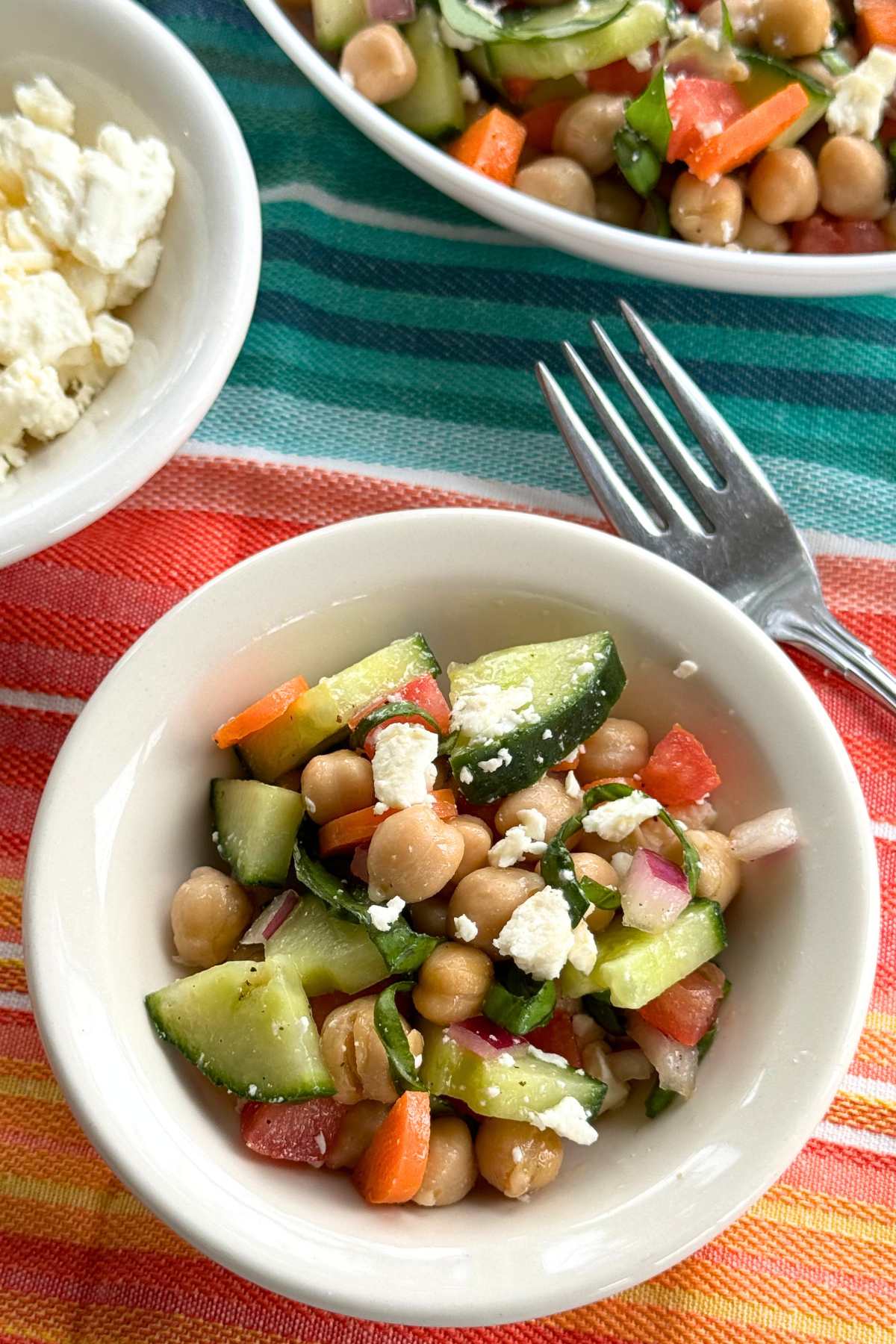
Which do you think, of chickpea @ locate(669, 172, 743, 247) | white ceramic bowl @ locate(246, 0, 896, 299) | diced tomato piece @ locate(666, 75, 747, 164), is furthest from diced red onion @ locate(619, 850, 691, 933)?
diced tomato piece @ locate(666, 75, 747, 164)

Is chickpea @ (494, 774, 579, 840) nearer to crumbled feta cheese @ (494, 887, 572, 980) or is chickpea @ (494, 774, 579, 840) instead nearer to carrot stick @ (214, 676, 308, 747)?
crumbled feta cheese @ (494, 887, 572, 980)

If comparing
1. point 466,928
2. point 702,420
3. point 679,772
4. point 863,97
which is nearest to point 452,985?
point 466,928

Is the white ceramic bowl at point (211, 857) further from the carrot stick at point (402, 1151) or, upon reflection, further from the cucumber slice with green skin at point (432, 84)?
the cucumber slice with green skin at point (432, 84)

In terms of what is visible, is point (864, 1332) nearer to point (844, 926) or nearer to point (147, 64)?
point (844, 926)

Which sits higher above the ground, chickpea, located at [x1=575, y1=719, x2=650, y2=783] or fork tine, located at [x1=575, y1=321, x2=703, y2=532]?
fork tine, located at [x1=575, y1=321, x2=703, y2=532]

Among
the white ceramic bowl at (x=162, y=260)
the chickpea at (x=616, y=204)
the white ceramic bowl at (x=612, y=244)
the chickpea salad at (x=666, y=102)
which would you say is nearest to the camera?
the white ceramic bowl at (x=162, y=260)

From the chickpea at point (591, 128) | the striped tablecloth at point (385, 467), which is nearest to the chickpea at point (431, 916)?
the striped tablecloth at point (385, 467)

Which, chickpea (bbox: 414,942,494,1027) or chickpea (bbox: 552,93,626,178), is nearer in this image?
chickpea (bbox: 414,942,494,1027)

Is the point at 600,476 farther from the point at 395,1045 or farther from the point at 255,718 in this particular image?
the point at 395,1045
